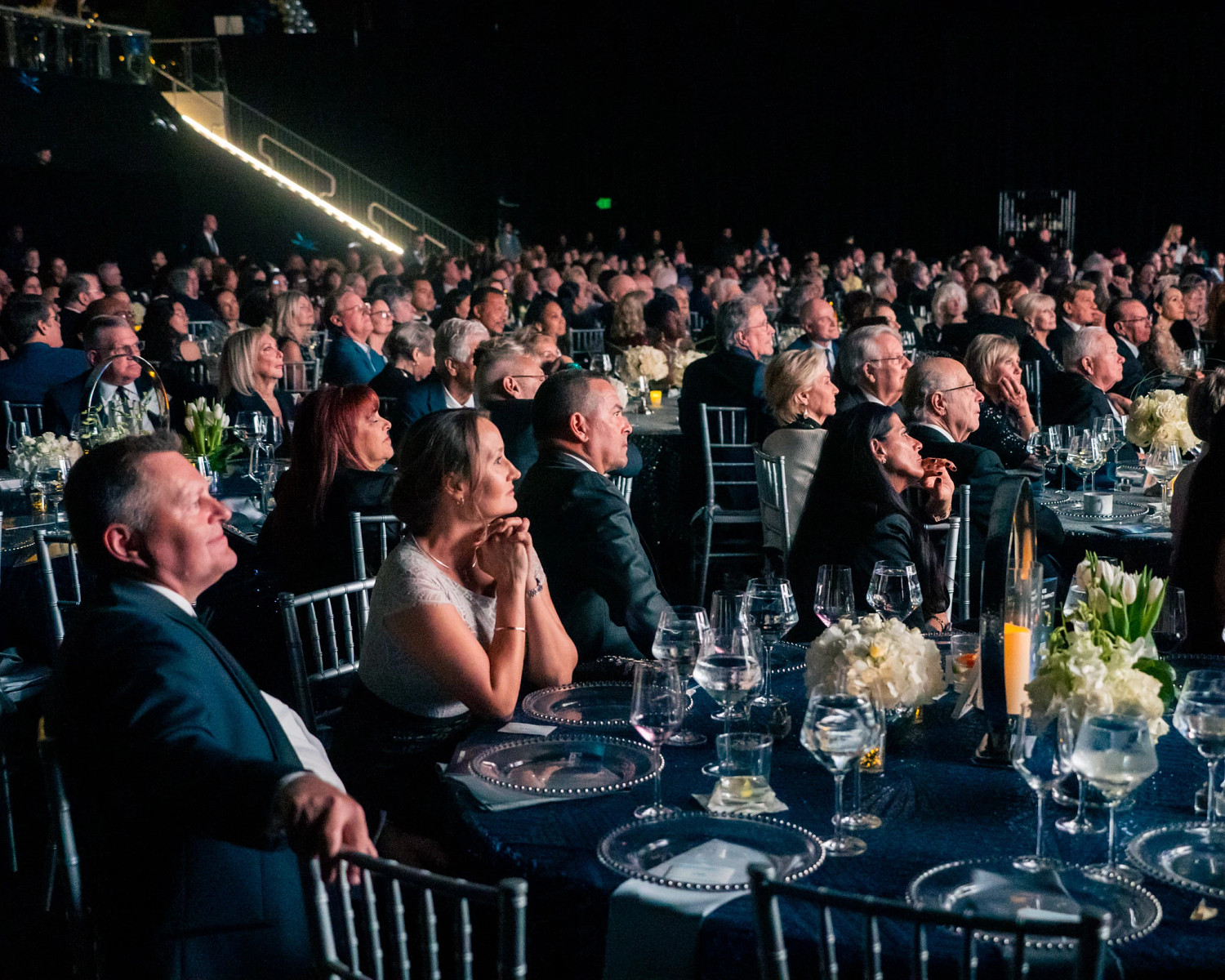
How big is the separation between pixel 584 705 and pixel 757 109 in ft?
62.7

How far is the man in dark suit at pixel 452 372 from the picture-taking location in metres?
5.52

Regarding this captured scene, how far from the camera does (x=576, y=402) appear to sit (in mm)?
3268

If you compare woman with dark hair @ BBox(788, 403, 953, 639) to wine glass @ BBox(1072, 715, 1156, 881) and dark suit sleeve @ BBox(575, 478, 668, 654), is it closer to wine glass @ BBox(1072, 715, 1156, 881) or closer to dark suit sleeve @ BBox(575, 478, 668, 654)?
dark suit sleeve @ BBox(575, 478, 668, 654)

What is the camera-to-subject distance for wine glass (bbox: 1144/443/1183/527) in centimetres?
431

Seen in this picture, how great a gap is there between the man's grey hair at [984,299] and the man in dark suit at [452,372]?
3.72 meters

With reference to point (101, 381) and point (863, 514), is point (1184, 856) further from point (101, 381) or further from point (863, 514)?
point (101, 381)

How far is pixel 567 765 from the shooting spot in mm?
2104

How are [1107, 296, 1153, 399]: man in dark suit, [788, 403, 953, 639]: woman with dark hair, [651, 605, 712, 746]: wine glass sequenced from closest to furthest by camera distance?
[651, 605, 712, 746]: wine glass < [788, 403, 953, 639]: woman with dark hair < [1107, 296, 1153, 399]: man in dark suit

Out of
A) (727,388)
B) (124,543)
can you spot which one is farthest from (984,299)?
(124,543)

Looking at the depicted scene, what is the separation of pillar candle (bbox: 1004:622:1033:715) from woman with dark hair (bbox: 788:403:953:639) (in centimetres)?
119

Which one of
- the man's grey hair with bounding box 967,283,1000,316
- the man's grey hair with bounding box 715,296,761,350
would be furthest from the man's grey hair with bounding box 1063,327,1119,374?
the man's grey hair with bounding box 967,283,1000,316

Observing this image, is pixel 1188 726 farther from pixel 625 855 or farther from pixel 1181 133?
pixel 1181 133

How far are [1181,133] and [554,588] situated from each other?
17841 millimetres

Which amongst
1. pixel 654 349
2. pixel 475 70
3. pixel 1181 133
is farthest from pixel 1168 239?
pixel 475 70
